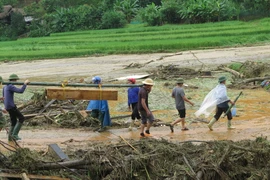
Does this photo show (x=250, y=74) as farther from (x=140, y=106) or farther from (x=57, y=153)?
(x=57, y=153)

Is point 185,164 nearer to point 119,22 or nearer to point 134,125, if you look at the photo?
point 134,125

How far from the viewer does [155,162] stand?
30.7 feet

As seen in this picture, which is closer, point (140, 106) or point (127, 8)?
point (140, 106)

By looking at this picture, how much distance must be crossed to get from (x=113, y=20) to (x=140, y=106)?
48.9m

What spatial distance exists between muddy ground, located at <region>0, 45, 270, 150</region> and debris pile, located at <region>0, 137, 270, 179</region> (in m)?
3.13

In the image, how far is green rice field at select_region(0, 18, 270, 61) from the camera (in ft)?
132

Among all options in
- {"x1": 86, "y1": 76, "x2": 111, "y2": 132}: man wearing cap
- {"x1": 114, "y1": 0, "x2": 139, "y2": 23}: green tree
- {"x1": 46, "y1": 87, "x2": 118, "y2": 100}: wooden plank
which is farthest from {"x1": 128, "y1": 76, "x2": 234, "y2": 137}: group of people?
{"x1": 114, "y1": 0, "x2": 139, "y2": 23}: green tree

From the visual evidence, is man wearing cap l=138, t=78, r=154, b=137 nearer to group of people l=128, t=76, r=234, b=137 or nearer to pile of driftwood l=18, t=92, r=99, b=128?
group of people l=128, t=76, r=234, b=137

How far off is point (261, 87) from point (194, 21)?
120 ft

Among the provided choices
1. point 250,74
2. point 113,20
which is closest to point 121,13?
point 113,20

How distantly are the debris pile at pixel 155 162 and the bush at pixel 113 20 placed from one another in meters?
52.2

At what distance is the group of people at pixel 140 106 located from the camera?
1326cm

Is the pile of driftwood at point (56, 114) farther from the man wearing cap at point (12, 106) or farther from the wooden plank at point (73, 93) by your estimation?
the wooden plank at point (73, 93)

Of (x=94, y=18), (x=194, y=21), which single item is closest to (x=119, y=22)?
(x=94, y=18)
